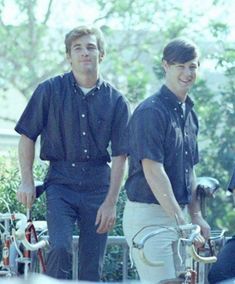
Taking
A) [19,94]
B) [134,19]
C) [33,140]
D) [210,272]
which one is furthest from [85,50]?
[19,94]

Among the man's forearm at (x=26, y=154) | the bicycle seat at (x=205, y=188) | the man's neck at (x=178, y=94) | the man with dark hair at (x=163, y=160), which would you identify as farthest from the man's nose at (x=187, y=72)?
the man's forearm at (x=26, y=154)

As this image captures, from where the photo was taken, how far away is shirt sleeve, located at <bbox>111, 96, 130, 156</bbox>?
6801mm

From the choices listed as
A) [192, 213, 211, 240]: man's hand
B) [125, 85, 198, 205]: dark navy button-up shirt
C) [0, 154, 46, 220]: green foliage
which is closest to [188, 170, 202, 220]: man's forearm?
[192, 213, 211, 240]: man's hand

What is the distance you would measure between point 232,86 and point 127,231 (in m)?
8.94

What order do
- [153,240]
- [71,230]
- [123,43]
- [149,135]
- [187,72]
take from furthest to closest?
[123,43]
[71,230]
[187,72]
[149,135]
[153,240]

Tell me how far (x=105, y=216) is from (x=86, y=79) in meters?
0.85

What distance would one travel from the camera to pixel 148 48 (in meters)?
22.4

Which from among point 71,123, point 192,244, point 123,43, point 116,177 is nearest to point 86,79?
point 71,123

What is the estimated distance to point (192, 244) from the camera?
17.8ft

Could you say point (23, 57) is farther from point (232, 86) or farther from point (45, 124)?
point (45, 124)

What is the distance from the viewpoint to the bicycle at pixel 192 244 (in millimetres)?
5215

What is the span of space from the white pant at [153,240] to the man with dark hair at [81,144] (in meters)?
0.26

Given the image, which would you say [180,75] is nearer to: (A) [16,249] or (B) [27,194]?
(B) [27,194]

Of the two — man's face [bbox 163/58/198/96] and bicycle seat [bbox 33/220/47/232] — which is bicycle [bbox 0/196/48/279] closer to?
bicycle seat [bbox 33/220/47/232]
